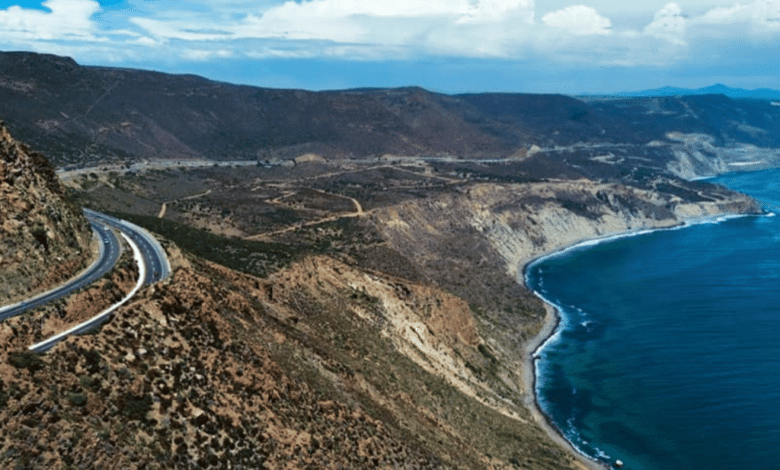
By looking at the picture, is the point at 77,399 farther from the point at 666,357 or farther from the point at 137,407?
the point at 666,357

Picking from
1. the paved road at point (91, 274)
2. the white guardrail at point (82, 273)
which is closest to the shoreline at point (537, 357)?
the paved road at point (91, 274)

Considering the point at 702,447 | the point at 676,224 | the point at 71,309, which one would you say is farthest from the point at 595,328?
the point at 676,224

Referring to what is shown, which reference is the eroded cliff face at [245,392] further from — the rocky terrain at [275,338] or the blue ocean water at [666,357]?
the blue ocean water at [666,357]

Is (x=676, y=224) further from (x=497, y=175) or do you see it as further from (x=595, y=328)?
(x=595, y=328)

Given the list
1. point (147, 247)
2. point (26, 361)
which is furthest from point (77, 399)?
point (147, 247)

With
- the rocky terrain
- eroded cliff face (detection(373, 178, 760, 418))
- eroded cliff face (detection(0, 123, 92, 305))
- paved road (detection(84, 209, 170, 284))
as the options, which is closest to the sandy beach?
the rocky terrain

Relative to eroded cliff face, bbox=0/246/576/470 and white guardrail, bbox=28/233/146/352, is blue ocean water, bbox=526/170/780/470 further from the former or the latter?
white guardrail, bbox=28/233/146/352
